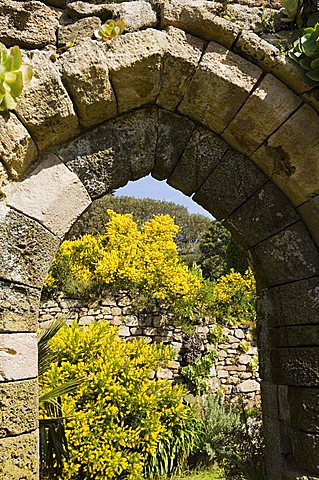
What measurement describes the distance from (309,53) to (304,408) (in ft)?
Answer: 6.20

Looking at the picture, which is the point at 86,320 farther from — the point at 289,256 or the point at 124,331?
the point at 289,256

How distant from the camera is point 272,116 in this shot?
2457mm

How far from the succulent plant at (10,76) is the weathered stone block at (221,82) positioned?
0.92 meters

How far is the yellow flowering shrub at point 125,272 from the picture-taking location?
814cm

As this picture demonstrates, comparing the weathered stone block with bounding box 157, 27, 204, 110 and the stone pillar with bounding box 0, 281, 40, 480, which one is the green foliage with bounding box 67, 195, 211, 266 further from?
the stone pillar with bounding box 0, 281, 40, 480

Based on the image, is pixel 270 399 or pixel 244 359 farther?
pixel 244 359

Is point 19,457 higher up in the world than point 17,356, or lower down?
lower down

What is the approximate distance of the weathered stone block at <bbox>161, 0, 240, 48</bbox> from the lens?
2404 mm

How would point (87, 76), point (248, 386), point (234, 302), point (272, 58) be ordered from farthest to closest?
point (234, 302), point (248, 386), point (272, 58), point (87, 76)

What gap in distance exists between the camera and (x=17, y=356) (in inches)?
83.8

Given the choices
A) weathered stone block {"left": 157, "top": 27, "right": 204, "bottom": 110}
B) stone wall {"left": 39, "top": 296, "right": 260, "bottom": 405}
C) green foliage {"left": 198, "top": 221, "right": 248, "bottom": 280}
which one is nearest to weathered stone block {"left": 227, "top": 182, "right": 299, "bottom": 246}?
weathered stone block {"left": 157, "top": 27, "right": 204, "bottom": 110}

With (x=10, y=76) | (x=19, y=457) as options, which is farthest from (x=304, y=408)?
(x=10, y=76)

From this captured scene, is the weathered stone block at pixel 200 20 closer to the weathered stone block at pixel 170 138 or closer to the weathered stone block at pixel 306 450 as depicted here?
the weathered stone block at pixel 170 138

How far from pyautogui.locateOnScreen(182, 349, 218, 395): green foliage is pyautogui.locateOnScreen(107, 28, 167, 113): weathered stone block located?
6064mm
